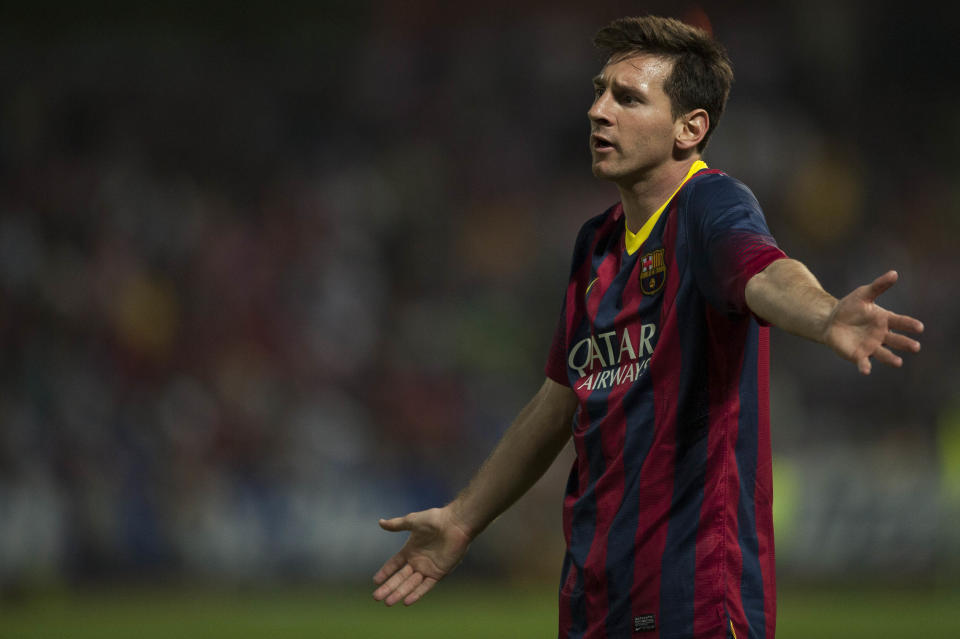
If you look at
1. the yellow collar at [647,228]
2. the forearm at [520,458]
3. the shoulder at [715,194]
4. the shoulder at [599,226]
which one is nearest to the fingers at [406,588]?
the forearm at [520,458]

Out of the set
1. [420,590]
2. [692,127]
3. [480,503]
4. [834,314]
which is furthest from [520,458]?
[834,314]

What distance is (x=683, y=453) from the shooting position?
296 cm

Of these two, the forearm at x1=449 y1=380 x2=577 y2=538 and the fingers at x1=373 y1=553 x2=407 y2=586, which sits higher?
the forearm at x1=449 y1=380 x2=577 y2=538

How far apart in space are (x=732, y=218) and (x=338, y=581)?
9.32 m

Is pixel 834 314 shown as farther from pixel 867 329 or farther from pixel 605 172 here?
pixel 605 172

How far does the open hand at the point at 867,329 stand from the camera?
2256 millimetres

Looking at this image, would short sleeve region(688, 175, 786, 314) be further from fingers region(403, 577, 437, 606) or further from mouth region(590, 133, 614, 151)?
fingers region(403, 577, 437, 606)

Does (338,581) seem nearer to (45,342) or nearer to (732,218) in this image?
(45,342)

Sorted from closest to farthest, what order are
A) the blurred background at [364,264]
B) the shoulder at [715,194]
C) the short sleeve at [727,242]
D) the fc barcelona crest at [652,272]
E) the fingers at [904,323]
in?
the fingers at [904,323]
the short sleeve at [727,242]
the shoulder at [715,194]
the fc barcelona crest at [652,272]
the blurred background at [364,264]

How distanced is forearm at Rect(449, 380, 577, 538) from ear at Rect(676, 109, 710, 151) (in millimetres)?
817

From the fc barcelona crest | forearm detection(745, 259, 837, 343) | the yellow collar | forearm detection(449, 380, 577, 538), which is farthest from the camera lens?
forearm detection(449, 380, 577, 538)

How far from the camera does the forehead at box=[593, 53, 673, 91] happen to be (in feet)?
11.0

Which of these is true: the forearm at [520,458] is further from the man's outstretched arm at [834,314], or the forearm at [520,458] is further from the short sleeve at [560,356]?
the man's outstretched arm at [834,314]

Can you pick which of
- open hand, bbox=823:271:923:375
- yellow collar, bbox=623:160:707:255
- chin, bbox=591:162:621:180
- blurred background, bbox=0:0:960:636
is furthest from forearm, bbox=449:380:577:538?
blurred background, bbox=0:0:960:636
